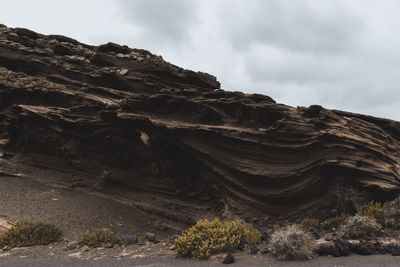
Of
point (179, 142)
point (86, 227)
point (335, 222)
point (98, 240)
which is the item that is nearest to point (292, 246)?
point (335, 222)

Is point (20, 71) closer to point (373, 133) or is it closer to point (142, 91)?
point (142, 91)

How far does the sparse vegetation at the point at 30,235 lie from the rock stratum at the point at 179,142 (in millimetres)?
5114

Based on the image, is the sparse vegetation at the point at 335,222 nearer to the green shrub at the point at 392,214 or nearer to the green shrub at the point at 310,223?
the green shrub at the point at 310,223

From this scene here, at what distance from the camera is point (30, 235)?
19281 mm

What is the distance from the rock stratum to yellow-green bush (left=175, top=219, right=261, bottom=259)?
14.9 ft

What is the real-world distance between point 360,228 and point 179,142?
987 centimetres

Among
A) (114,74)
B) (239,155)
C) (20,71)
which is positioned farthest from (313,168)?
(20,71)

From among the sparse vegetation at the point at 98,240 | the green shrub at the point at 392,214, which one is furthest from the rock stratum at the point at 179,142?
the sparse vegetation at the point at 98,240

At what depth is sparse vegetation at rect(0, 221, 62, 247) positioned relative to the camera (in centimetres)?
1895

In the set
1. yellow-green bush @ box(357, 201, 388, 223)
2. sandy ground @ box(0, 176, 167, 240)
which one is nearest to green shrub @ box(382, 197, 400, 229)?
yellow-green bush @ box(357, 201, 388, 223)

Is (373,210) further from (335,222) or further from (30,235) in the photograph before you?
(30,235)

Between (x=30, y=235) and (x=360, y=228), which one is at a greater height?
(x=360, y=228)

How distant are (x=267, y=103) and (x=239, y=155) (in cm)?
303

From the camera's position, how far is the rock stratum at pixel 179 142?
19.5 m
